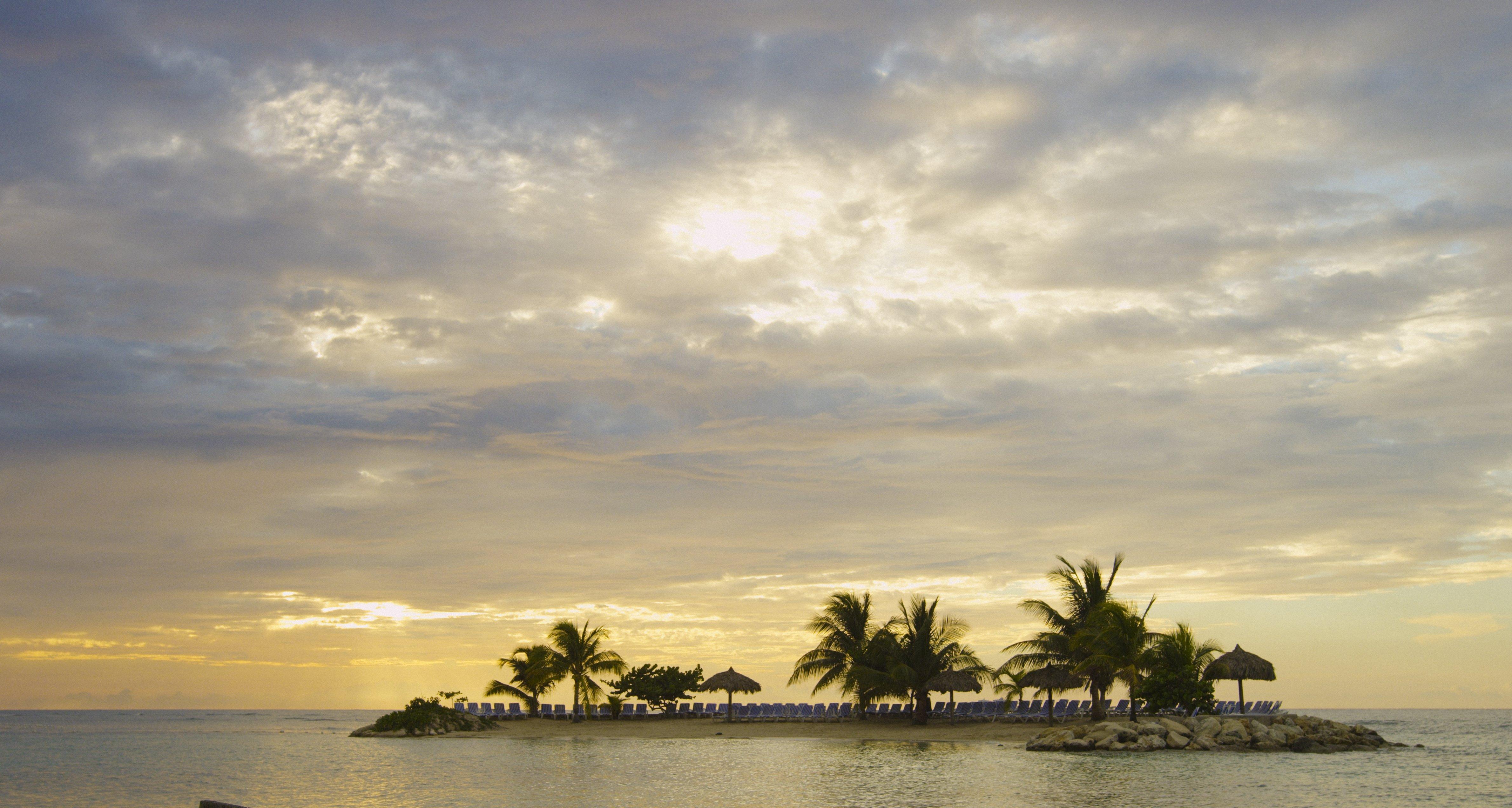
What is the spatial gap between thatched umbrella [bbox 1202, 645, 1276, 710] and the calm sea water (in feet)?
11.0

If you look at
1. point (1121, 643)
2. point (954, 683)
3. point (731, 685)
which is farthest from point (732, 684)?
point (1121, 643)

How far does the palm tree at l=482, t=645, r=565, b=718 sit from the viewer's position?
45.2 meters

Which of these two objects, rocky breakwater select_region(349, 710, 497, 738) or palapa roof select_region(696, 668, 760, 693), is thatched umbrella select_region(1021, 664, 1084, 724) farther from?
rocky breakwater select_region(349, 710, 497, 738)

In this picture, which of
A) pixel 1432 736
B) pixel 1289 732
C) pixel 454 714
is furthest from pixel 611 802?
pixel 1432 736

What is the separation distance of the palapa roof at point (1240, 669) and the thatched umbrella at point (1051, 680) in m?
4.11

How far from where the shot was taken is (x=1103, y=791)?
19969 mm

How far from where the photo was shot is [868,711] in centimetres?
4272

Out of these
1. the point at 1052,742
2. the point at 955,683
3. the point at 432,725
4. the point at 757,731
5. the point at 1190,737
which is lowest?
the point at 432,725

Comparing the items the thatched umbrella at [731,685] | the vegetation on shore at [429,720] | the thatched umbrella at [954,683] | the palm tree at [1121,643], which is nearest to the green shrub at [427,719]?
the vegetation on shore at [429,720]

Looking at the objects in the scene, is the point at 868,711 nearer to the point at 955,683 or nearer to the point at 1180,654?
the point at 955,683

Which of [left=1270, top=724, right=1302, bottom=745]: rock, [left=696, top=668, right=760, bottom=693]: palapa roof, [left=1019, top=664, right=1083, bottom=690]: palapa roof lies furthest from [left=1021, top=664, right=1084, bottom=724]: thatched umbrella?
[left=696, top=668, right=760, bottom=693]: palapa roof

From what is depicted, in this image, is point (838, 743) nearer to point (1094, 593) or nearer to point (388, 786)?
point (1094, 593)

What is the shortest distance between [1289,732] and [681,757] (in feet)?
63.0

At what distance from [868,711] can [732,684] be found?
19.4ft
